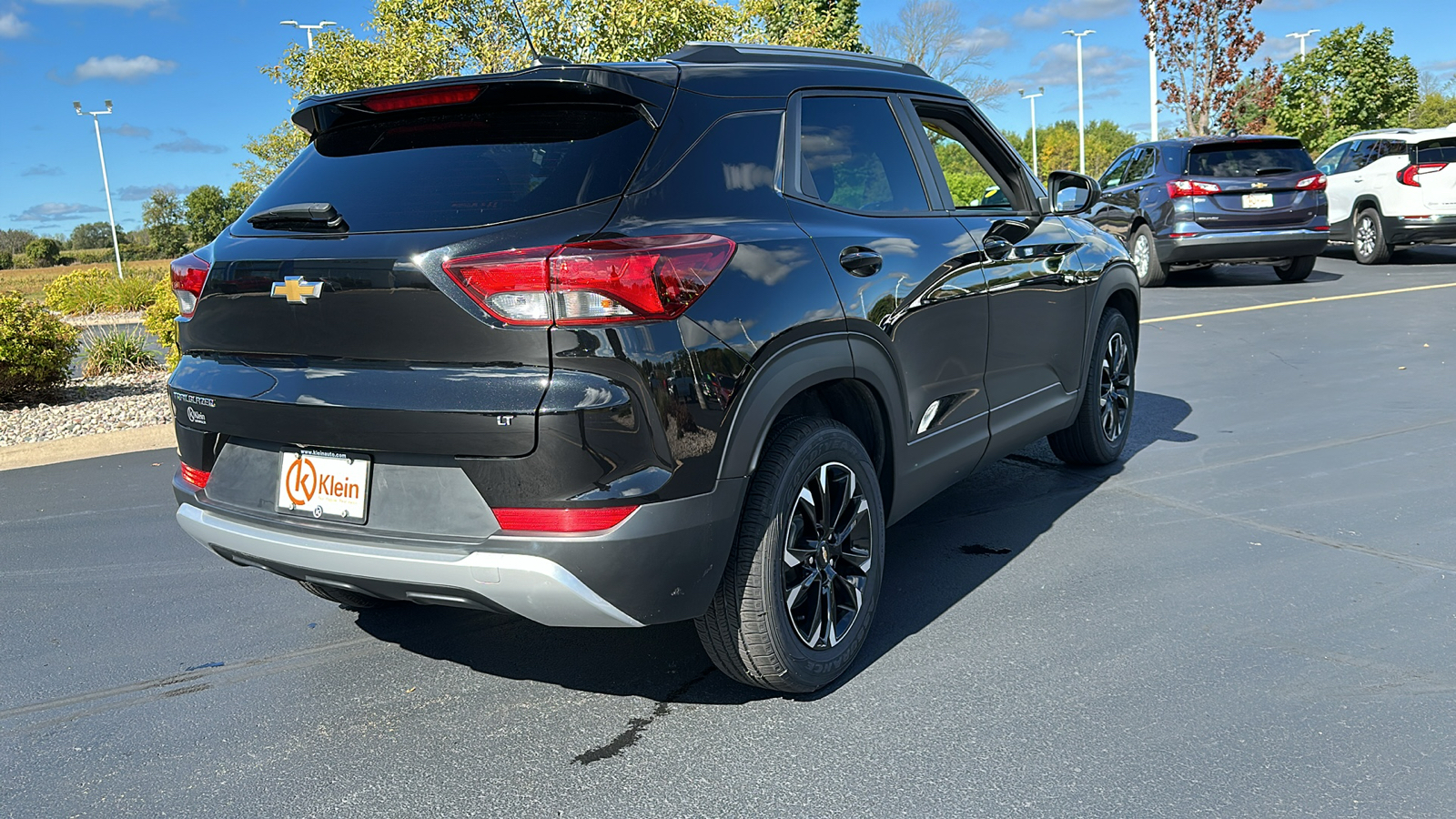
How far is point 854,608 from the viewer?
3.36 m

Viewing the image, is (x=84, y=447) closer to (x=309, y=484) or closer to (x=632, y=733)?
(x=309, y=484)

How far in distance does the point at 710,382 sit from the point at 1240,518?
3002 millimetres

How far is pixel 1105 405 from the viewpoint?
551 cm

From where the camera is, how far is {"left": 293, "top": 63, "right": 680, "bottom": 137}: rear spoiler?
286 cm

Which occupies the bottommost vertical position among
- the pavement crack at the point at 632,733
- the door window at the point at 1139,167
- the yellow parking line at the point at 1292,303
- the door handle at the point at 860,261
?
the pavement crack at the point at 632,733

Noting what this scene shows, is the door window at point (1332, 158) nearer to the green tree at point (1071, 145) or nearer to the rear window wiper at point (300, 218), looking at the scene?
the rear window wiper at point (300, 218)

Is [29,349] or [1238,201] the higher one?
[1238,201]

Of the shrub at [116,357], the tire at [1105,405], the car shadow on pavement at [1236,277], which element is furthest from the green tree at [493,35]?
the tire at [1105,405]

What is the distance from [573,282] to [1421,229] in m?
15.3

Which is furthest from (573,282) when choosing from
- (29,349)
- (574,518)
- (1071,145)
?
(1071,145)

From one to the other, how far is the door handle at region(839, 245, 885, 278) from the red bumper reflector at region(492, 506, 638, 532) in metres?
1.06

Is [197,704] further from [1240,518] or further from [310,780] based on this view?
[1240,518]

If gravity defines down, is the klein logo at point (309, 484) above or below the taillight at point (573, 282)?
below

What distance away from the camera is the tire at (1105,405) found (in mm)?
5297
